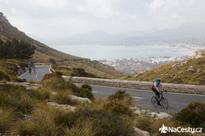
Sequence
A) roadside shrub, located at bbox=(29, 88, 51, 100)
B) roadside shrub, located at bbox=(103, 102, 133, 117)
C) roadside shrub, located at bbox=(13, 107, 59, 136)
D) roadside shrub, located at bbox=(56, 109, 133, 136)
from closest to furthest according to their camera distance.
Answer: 1. roadside shrub, located at bbox=(13, 107, 59, 136)
2. roadside shrub, located at bbox=(56, 109, 133, 136)
3. roadside shrub, located at bbox=(103, 102, 133, 117)
4. roadside shrub, located at bbox=(29, 88, 51, 100)

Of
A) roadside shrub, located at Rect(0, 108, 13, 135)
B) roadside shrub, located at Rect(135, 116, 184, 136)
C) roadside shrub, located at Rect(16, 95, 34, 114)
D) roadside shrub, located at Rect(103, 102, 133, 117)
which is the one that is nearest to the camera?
roadside shrub, located at Rect(0, 108, 13, 135)

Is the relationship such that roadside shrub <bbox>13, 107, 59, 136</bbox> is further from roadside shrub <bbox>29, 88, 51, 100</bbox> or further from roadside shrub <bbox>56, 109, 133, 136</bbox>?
roadside shrub <bbox>29, 88, 51, 100</bbox>

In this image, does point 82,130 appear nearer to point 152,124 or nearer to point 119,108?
point 152,124

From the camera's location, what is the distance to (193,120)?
13094 mm

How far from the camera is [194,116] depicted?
13.3 meters

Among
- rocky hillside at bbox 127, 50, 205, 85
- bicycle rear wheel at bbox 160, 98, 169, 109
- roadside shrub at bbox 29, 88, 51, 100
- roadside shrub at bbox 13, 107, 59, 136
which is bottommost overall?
bicycle rear wheel at bbox 160, 98, 169, 109

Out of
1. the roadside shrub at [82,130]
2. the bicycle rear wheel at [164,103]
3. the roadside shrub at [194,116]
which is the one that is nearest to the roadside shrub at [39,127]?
the roadside shrub at [82,130]

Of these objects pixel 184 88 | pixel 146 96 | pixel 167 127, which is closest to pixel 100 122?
pixel 167 127

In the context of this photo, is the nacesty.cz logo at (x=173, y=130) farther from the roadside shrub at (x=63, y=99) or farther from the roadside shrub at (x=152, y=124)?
the roadside shrub at (x=63, y=99)

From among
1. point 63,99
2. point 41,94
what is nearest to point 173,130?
point 63,99

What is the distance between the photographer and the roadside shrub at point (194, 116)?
42.3 feet

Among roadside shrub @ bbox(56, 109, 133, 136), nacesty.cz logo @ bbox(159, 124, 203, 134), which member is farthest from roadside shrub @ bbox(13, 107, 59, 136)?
nacesty.cz logo @ bbox(159, 124, 203, 134)

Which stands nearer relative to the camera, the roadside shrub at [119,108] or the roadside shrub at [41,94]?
the roadside shrub at [119,108]

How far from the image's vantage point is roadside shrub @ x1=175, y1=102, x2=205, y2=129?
508 inches
